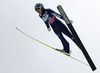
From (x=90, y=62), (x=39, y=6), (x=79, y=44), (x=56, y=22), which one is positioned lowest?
(x=90, y=62)

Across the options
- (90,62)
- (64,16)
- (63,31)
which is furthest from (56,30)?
(90,62)

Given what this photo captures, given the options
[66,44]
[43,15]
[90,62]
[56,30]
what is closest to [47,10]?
[43,15]

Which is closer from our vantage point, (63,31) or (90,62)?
(90,62)

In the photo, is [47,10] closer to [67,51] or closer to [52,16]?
[52,16]

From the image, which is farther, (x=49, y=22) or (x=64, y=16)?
(x=49, y=22)

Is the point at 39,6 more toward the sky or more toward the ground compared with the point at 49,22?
more toward the sky

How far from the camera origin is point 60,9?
7898 mm

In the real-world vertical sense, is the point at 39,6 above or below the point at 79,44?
above

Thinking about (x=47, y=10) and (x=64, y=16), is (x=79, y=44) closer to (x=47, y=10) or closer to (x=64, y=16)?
(x=64, y=16)

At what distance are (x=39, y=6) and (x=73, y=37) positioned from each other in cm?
147

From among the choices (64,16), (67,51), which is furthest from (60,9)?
(67,51)

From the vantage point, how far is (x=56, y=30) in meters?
8.44

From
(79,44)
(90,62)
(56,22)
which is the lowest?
(90,62)

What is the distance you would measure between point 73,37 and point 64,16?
0.78 m
